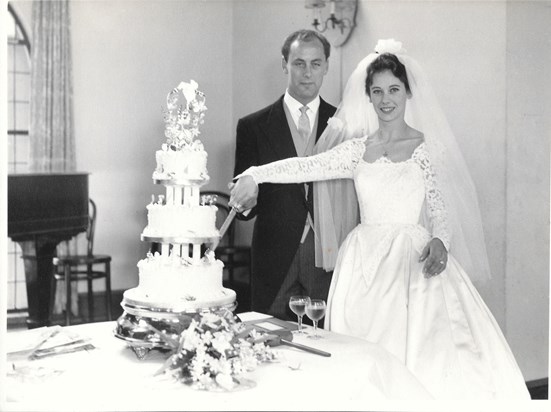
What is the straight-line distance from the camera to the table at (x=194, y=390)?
183 cm

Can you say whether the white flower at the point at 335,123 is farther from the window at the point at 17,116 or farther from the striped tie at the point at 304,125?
the window at the point at 17,116

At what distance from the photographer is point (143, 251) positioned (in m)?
6.53

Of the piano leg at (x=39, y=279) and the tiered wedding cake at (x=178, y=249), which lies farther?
the piano leg at (x=39, y=279)

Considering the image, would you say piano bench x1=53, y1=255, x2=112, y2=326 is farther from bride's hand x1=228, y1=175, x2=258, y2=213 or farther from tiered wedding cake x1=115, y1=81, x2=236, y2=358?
tiered wedding cake x1=115, y1=81, x2=236, y2=358

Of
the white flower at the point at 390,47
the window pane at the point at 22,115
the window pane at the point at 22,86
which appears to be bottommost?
the white flower at the point at 390,47

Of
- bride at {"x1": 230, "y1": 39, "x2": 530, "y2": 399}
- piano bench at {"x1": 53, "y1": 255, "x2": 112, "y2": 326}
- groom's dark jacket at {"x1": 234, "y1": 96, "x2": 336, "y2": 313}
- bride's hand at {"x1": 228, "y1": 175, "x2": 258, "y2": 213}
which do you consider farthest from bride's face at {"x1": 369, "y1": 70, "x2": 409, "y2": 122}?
piano bench at {"x1": 53, "y1": 255, "x2": 112, "y2": 326}

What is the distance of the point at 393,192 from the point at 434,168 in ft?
0.73

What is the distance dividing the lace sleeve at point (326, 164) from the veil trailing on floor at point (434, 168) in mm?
86

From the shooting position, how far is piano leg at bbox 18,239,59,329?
4418 mm

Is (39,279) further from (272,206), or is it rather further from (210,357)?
(210,357)

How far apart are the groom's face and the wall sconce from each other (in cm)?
147

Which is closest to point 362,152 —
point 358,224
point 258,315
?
point 358,224

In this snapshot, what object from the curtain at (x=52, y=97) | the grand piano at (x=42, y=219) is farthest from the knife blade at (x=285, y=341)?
the curtain at (x=52, y=97)

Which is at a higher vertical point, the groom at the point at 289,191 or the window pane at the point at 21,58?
the window pane at the point at 21,58
